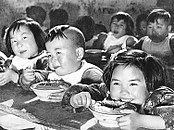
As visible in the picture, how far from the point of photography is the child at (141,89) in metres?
1.16

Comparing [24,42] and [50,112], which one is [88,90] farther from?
[24,42]

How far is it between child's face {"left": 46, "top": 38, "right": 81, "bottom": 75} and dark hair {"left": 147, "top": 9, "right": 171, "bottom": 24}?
364 mm

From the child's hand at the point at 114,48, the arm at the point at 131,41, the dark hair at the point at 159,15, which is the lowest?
the child's hand at the point at 114,48

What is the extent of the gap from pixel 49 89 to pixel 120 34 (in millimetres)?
425

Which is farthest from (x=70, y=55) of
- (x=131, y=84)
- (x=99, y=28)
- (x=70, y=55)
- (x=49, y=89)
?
(x=131, y=84)

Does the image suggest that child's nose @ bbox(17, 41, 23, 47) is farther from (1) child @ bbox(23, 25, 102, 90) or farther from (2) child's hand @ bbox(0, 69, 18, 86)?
(1) child @ bbox(23, 25, 102, 90)

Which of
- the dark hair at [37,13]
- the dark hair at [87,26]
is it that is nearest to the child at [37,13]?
the dark hair at [37,13]

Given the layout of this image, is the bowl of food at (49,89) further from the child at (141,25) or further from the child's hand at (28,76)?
the child at (141,25)

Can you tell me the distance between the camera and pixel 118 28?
1640mm

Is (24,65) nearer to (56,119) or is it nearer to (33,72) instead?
(33,72)

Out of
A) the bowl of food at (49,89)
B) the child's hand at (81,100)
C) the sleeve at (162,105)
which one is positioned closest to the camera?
the sleeve at (162,105)

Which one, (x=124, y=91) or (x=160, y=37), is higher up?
(x=160, y=37)

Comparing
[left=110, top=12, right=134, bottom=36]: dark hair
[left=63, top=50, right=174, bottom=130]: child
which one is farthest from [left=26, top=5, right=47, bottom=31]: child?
[left=63, top=50, right=174, bottom=130]: child

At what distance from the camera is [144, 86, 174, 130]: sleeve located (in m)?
1.15
